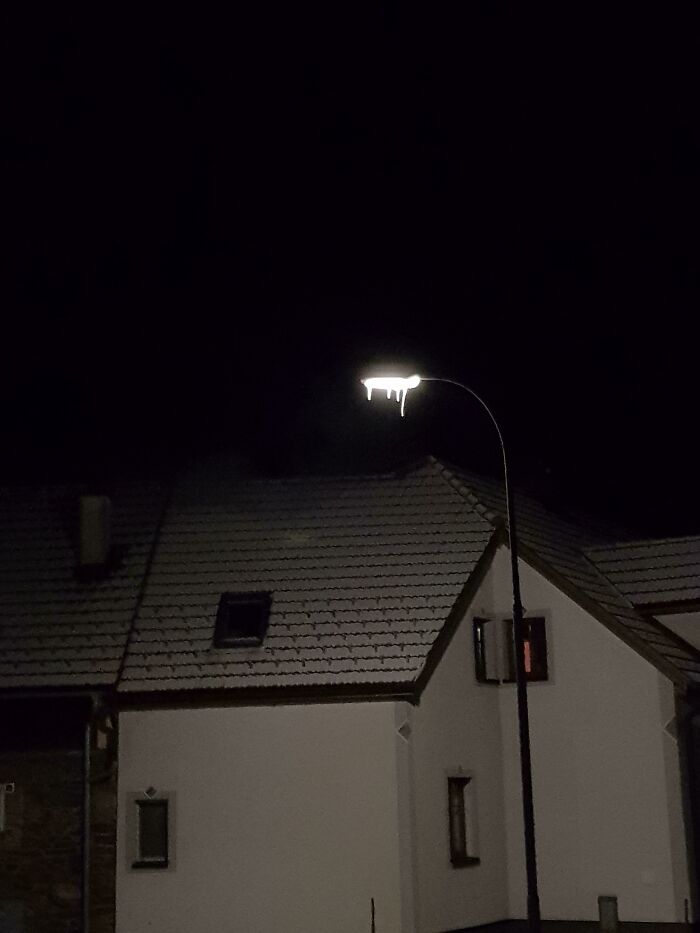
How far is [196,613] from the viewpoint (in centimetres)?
2414

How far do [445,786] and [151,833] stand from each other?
5133mm

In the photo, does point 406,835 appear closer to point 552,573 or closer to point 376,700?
point 376,700

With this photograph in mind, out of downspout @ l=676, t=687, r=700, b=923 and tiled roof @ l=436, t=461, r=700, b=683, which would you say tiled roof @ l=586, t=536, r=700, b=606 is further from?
downspout @ l=676, t=687, r=700, b=923

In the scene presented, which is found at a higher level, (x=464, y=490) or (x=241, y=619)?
(x=464, y=490)

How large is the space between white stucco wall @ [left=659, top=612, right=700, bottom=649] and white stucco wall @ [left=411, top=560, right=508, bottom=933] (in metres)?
4.02

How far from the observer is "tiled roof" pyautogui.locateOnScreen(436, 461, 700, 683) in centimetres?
2434

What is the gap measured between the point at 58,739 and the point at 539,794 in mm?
8760

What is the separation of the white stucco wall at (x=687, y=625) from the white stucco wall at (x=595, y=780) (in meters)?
2.62

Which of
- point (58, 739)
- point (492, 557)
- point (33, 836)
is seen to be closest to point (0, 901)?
point (33, 836)

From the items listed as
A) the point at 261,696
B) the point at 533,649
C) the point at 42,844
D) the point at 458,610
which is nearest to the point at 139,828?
the point at 42,844

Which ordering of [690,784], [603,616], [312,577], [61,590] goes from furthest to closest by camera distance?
[61,590] → [312,577] → [603,616] → [690,784]

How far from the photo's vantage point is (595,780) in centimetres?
2397

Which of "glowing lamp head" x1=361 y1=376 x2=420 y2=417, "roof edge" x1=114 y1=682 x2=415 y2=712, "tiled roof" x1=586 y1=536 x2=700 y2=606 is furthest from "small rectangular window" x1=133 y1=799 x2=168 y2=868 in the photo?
"tiled roof" x1=586 y1=536 x2=700 y2=606

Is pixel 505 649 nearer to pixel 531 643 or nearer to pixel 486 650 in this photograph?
pixel 486 650
